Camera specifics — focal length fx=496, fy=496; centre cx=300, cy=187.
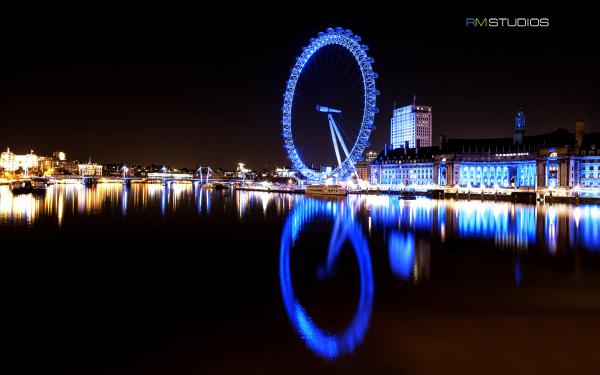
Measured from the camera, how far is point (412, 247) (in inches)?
707

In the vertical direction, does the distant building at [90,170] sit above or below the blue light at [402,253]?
above

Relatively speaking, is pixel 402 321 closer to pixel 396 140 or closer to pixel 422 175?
pixel 422 175

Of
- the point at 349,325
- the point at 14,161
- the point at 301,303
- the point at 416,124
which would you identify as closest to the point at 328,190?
the point at 301,303

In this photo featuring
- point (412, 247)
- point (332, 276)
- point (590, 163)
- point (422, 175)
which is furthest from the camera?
point (422, 175)

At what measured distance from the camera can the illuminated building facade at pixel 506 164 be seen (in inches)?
2260

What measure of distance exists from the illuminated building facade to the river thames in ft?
137

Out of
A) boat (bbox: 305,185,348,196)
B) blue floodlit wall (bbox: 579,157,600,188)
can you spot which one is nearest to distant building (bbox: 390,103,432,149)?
boat (bbox: 305,185,348,196)

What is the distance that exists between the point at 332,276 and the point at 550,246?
9.70 m

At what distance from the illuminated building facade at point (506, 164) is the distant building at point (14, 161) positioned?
97.9 meters

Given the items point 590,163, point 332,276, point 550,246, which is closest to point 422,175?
point 590,163

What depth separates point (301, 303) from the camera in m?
10.3

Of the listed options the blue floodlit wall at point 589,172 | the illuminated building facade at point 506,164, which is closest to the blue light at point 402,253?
the illuminated building facade at point 506,164

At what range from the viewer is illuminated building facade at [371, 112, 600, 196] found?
57406 millimetres

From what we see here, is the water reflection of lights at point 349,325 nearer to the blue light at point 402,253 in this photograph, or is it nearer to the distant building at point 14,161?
the blue light at point 402,253
